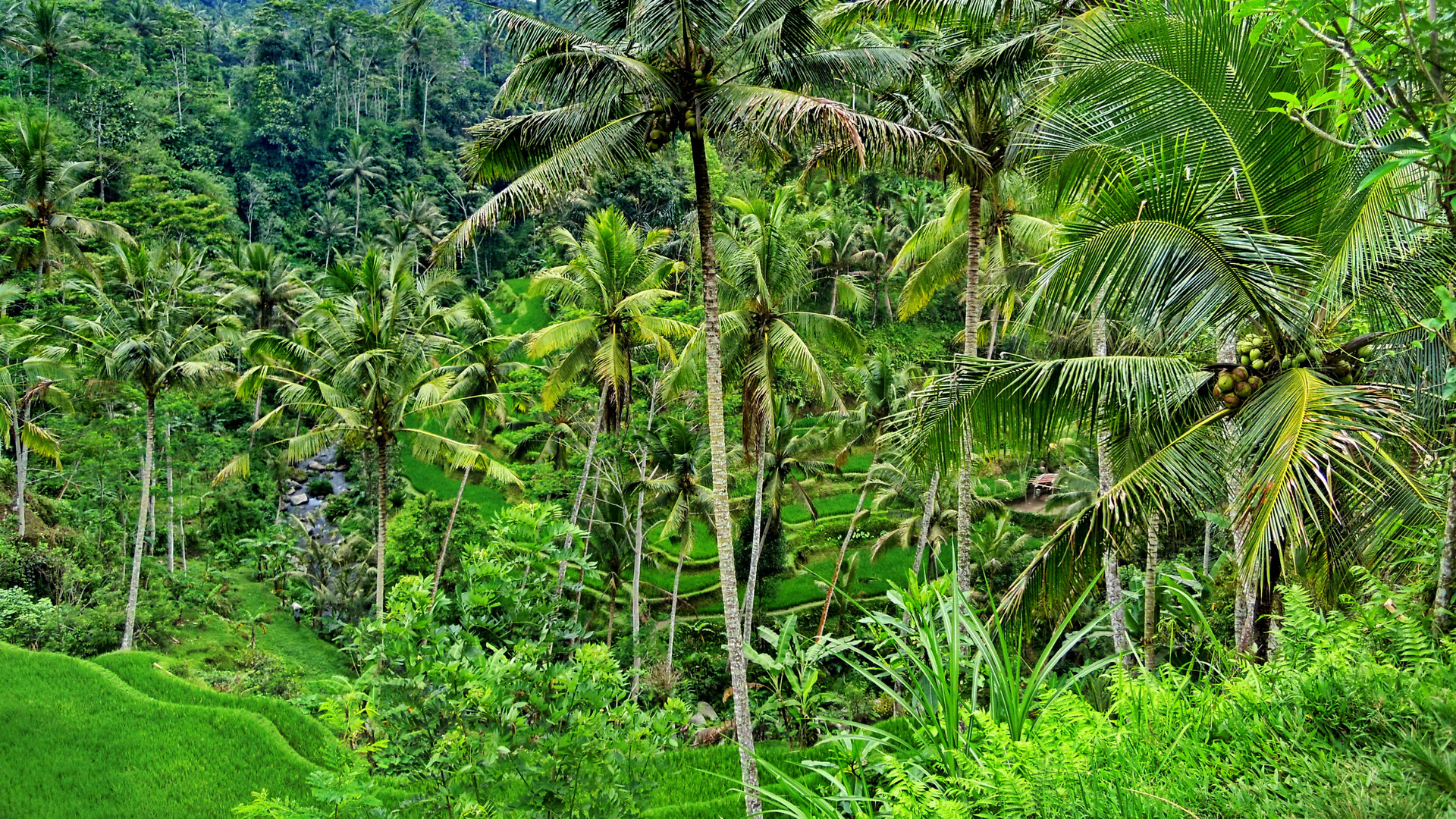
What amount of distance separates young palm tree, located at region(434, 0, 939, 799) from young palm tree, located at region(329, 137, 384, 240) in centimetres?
4465

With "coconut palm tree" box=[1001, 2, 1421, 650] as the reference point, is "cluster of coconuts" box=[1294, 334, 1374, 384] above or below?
below

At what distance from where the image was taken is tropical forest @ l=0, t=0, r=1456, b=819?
10.3 feet

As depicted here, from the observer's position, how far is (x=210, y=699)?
11.7 metres

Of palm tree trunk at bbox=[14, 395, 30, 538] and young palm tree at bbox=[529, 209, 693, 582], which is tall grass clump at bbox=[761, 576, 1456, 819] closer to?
young palm tree at bbox=[529, 209, 693, 582]

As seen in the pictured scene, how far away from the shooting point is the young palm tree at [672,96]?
7664 millimetres

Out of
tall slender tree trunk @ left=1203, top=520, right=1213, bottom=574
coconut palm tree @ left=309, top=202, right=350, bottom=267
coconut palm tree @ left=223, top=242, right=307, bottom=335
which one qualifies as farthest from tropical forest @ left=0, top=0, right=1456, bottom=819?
coconut palm tree @ left=309, top=202, right=350, bottom=267

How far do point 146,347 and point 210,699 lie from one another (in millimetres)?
8219

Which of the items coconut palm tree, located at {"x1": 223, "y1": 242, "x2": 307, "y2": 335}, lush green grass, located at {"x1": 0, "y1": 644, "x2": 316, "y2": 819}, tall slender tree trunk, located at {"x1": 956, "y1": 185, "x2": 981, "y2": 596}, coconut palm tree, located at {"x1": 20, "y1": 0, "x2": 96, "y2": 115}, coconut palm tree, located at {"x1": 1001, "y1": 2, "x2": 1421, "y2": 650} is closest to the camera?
coconut palm tree, located at {"x1": 1001, "y1": 2, "x2": 1421, "y2": 650}

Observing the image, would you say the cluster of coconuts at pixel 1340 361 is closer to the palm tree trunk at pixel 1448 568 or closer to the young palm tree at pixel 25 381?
the palm tree trunk at pixel 1448 568

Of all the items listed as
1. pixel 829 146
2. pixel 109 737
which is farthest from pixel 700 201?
pixel 109 737

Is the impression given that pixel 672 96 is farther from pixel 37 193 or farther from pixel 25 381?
pixel 37 193

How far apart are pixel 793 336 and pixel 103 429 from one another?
18346 millimetres

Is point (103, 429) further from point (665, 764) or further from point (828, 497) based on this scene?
point (665, 764)

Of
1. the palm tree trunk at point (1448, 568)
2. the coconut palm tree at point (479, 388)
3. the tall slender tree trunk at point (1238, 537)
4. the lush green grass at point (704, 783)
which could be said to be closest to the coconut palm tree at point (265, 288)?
the coconut palm tree at point (479, 388)
